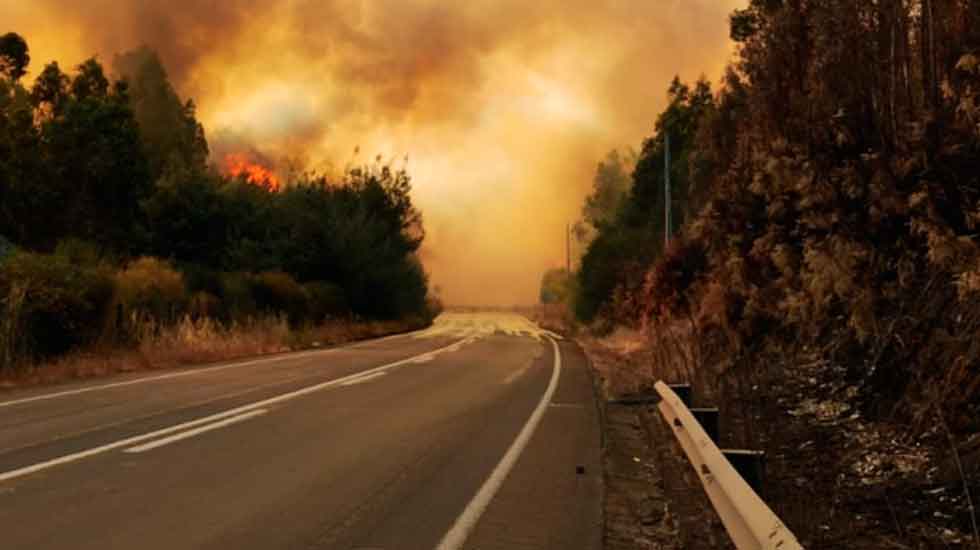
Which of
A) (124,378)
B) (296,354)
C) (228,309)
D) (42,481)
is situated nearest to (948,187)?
(42,481)

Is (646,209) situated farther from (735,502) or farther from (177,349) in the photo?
(735,502)

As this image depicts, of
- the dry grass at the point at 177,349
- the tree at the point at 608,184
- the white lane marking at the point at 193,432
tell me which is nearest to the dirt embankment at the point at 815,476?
the white lane marking at the point at 193,432

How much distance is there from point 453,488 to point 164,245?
104 feet

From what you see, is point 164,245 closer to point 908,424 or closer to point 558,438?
point 558,438

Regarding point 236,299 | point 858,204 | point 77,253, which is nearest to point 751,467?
point 858,204

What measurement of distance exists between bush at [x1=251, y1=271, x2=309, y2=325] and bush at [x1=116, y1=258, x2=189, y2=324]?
6.04 metres

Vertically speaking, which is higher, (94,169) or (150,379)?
(94,169)

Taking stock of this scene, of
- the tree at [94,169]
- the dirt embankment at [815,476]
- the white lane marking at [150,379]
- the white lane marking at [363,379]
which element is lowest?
the dirt embankment at [815,476]

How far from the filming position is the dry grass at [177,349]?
665 inches

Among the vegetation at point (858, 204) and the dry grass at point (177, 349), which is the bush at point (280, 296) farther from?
the vegetation at point (858, 204)

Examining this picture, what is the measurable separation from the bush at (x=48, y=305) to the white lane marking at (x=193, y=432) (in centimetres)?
749

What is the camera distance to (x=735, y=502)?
4.84 m

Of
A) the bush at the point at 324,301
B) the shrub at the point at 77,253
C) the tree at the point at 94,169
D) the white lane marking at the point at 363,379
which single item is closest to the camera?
the white lane marking at the point at 363,379

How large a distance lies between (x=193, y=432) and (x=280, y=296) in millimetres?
25787
